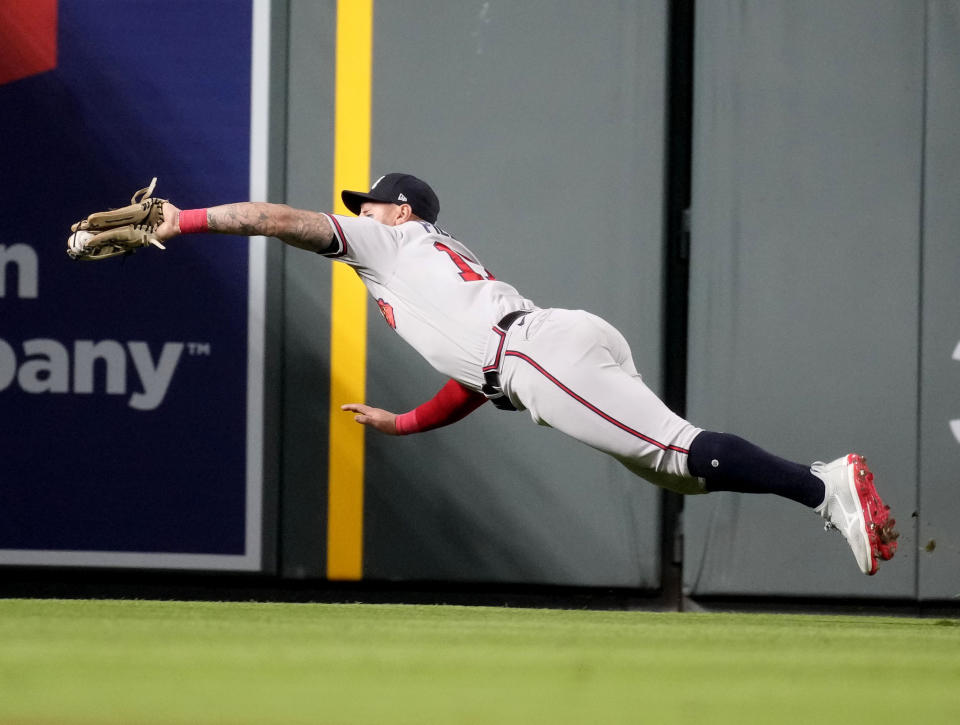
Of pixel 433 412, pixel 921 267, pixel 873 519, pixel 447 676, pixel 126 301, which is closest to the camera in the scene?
pixel 447 676

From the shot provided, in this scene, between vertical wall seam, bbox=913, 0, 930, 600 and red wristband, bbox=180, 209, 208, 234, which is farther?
vertical wall seam, bbox=913, 0, 930, 600

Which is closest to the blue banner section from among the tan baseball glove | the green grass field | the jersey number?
the tan baseball glove

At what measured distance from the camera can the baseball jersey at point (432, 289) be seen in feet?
9.02

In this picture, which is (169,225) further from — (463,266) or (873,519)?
(873,519)

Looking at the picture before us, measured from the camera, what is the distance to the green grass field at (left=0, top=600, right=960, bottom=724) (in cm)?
164

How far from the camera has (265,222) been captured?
270 cm

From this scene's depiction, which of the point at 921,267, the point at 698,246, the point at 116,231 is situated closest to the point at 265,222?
the point at 116,231

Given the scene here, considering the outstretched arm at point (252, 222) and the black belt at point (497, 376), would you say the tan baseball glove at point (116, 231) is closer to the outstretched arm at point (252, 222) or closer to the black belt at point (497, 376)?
the outstretched arm at point (252, 222)

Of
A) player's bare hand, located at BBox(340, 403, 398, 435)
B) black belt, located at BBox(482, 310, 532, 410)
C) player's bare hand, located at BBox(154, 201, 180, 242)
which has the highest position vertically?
player's bare hand, located at BBox(154, 201, 180, 242)

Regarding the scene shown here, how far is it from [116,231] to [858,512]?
6.45ft

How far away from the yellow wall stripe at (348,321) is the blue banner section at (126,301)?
1.09 feet

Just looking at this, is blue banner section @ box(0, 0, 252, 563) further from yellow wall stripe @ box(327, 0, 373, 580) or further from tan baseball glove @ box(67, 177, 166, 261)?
tan baseball glove @ box(67, 177, 166, 261)

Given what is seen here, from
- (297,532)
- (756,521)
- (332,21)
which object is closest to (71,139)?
(332,21)

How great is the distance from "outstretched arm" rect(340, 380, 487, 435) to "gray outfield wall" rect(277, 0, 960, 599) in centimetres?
76
